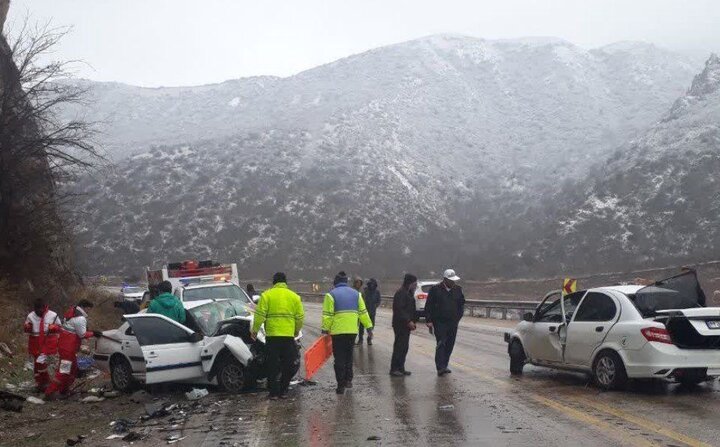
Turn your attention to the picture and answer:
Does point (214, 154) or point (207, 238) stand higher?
point (214, 154)

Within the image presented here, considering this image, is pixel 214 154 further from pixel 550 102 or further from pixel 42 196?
pixel 42 196

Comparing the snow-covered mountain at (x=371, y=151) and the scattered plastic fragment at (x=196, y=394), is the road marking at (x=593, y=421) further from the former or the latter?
the snow-covered mountain at (x=371, y=151)

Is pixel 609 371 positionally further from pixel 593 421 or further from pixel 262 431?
pixel 262 431

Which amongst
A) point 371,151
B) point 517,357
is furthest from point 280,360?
point 371,151

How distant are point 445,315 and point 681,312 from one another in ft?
13.6

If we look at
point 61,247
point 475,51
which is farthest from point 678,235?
point 475,51

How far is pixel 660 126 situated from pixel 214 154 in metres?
49.2

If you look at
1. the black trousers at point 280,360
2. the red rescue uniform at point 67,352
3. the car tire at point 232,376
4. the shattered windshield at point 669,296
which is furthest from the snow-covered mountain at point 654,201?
the red rescue uniform at point 67,352

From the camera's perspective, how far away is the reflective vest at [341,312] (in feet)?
38.1

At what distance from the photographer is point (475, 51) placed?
119 meters

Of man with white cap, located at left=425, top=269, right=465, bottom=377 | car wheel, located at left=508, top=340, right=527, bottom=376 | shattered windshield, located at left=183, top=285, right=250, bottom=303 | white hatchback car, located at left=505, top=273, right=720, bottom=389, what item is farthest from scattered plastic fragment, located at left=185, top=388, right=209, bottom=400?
shattered windshield, located at left=183, top=285, right=250, bottom=303

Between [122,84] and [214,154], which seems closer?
[214,154]

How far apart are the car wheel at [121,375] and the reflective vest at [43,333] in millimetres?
1089

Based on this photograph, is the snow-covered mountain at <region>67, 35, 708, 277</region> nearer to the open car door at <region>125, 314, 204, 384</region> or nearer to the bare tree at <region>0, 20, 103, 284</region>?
the bare tree at <region>0, 20, 103, 284</region>
